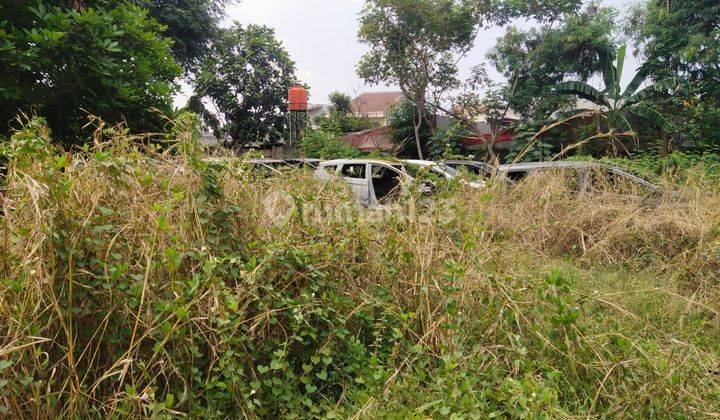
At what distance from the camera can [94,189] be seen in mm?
2621

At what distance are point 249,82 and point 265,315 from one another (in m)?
15.3

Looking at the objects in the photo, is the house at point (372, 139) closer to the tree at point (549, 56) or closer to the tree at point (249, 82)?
the tree at point (249, 82)

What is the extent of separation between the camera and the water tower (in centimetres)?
1456

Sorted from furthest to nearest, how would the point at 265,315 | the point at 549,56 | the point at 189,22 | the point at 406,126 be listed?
the point at 406,126 → the point at 549,56 → the point at 189,22 → the point at 265,315

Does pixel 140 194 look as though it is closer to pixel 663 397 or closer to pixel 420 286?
pixel 420 286

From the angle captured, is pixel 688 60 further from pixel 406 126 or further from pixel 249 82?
pixel 249 82

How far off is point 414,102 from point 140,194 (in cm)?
1593

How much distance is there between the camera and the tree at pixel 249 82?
16719mm

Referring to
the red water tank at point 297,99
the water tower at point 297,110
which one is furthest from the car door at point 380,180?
the red water tank at point 297,99

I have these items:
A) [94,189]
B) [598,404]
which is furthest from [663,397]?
[94,189]

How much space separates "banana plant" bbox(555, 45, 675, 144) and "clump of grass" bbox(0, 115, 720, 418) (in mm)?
12996

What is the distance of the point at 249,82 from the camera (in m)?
16.8

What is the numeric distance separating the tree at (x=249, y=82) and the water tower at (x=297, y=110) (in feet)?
4.49

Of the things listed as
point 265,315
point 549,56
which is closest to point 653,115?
point 549,56
